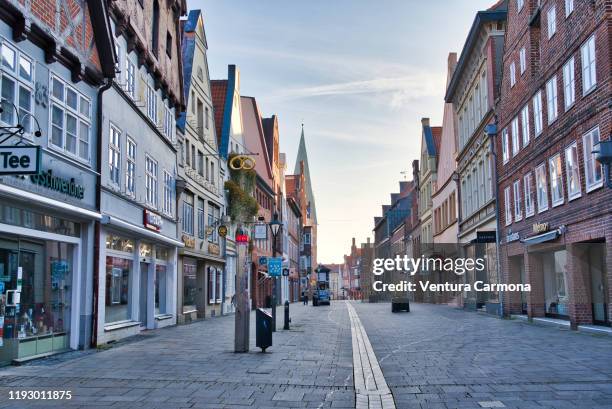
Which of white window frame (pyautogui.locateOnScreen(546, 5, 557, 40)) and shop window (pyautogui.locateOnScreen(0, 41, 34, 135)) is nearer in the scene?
shop window (pyautogui.locateOnScreen(0, 41, 34, 135))

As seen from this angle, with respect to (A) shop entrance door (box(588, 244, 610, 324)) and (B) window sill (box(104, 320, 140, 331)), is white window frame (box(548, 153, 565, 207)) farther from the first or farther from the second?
(B) window sill (box(104, 320, 140, 331))

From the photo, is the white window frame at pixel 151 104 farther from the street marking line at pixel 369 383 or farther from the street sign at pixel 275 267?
the street marking line at pixel 369 383

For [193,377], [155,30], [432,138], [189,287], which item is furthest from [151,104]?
[432,138]

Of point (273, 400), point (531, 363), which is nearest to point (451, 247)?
point (531, 363)

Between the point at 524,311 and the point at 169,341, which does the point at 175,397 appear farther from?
the point at 524,311

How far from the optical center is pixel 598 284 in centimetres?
1992

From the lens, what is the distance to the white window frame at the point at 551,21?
71.1ft

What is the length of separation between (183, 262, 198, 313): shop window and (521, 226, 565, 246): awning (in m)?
13.4

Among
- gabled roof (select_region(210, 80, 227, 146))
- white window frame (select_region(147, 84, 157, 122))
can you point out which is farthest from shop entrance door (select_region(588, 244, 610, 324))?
gabled roof (select_region(210, 80, 227, 146))

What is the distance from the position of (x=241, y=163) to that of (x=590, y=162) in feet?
66.1

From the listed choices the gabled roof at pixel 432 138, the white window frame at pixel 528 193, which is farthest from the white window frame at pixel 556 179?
the gabled roof at pixel 432 138

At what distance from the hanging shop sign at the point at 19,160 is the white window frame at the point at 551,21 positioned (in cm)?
1727

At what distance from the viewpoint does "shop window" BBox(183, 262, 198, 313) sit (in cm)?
2782

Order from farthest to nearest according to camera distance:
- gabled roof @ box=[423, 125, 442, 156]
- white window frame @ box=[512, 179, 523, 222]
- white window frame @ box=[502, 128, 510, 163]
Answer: gabled roof @ box=[423, 125, 442, 156]
white window frame @ box=[502, 128, 510, 163]
white window frame @ box=[512, 179, 523, 222]
